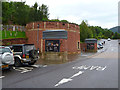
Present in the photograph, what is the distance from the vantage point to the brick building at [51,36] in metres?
27.4

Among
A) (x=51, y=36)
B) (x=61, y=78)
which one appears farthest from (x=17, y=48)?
(x=51, y=36)

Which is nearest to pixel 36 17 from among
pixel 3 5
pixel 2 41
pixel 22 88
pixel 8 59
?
pixel 3 5

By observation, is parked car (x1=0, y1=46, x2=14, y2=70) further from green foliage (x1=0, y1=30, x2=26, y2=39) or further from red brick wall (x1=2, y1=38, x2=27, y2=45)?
green foliage (x1=0, y1=30, x2=26, y2=39)

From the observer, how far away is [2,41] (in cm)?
2394

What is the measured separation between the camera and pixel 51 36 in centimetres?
2739

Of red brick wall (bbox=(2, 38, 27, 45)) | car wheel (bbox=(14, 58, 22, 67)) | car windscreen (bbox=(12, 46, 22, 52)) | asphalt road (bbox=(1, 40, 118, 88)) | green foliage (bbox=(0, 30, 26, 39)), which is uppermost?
green foliage (bbox=(0, 30, 26, 39))

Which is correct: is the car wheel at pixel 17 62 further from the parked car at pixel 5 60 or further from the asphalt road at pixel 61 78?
the parked car at pixel 5 60

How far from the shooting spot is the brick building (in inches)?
1078

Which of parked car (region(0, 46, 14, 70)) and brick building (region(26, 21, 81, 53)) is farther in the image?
brick building (region(26, 21, 81, 53))

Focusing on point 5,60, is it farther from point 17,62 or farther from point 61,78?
point 61,78

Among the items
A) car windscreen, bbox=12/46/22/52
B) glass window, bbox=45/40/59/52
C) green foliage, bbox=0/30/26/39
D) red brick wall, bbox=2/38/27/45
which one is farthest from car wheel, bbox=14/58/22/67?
green foliage, bbox=0/30/26/39

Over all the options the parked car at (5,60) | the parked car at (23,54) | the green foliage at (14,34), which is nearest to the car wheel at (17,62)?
the parked car at (23,54)

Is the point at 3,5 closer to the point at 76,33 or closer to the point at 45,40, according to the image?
the point at 45,40

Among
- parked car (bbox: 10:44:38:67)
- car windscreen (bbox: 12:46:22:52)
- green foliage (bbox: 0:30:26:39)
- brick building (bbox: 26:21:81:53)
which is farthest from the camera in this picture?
green foliage (bbox: 0:30:26:39)
